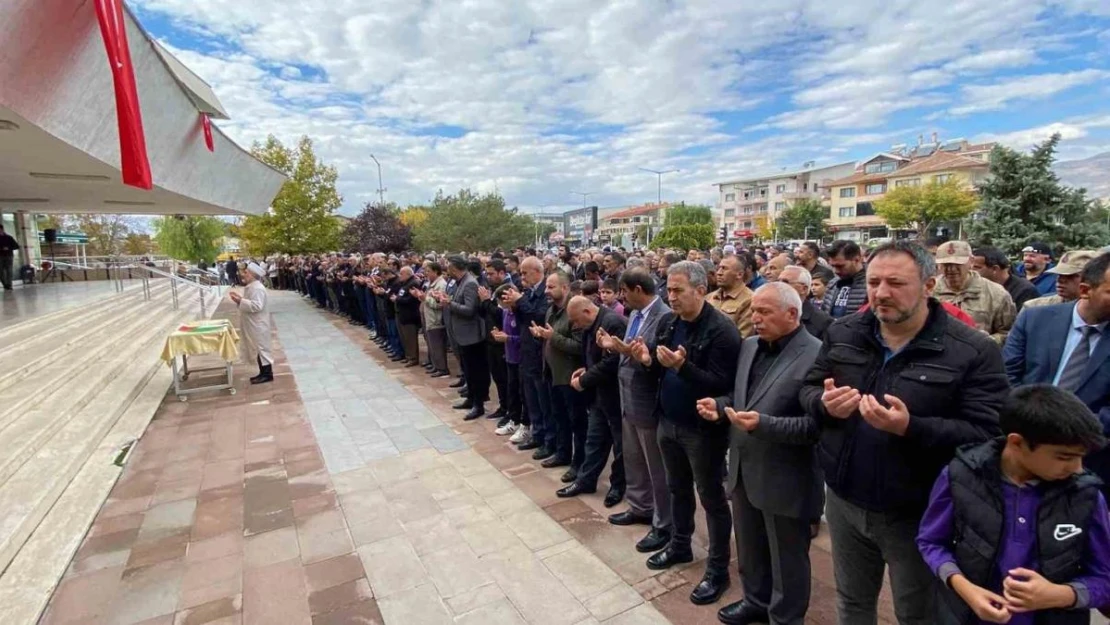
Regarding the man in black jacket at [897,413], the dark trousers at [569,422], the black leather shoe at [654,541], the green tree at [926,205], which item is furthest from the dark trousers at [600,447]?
the green tree at [926,205]

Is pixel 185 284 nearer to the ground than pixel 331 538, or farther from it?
farther from it

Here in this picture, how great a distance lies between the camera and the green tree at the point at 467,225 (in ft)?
132

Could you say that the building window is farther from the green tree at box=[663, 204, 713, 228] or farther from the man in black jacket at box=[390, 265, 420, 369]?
the man in black jacket at box=[390, 265, 420, 369]

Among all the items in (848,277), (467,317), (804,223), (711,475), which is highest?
(804,223)

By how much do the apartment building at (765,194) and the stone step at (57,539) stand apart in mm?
59223

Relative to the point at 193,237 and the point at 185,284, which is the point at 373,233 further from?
the point at 193,237

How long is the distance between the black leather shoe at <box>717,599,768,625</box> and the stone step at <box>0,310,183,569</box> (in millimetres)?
4178

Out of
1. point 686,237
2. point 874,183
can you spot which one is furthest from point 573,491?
point 874,183

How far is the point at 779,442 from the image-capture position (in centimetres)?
229

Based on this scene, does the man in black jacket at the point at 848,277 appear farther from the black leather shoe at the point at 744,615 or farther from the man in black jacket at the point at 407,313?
the man in black jacket at the point at 407,313

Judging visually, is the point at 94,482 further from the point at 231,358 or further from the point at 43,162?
the point at 43,162

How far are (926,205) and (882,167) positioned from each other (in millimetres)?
23628

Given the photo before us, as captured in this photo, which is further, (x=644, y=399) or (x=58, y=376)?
(x=58, y=376)

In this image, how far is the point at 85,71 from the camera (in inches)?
242
